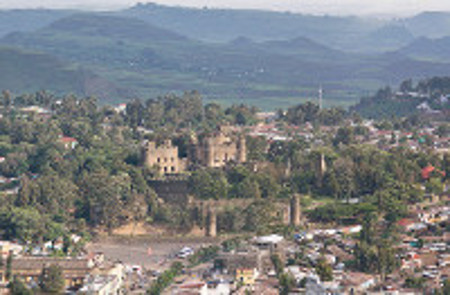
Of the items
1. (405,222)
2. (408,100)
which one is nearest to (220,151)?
(405,222)

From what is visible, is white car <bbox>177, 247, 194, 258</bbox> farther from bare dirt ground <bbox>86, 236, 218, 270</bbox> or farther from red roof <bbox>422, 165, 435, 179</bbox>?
red roof <bbox>422, 165, 435, 179</bbox>

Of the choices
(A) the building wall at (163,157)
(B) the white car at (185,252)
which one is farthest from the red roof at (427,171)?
(B) the white car at (185,252)

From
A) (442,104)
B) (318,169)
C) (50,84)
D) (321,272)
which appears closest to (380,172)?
(318,169)

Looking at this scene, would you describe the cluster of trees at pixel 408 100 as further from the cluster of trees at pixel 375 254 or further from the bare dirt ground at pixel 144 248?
the cluster of trees at pixel 375 254

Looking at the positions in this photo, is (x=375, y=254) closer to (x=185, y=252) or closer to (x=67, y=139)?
(x=185, y=252)

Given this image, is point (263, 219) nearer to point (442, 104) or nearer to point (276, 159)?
point (276, 159)
